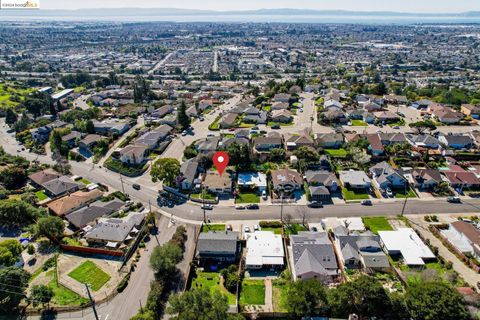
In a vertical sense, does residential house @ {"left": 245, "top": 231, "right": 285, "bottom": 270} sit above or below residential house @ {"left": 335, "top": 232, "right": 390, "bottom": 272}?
below

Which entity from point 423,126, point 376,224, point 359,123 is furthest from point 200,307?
point 423,126

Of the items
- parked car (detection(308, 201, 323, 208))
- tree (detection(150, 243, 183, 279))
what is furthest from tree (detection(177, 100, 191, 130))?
tree (detection(150, 243, 183, 279))

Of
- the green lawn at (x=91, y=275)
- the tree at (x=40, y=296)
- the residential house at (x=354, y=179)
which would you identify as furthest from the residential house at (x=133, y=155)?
the residential house at (x=354, y=179)

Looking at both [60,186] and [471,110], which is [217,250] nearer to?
[60,186]

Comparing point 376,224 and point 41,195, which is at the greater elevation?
point 376,224

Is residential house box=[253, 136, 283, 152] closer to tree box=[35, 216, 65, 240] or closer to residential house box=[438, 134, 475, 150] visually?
residential house box=[438, 134, 475, 150]

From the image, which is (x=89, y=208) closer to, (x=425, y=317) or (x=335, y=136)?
(x=425, y=317)

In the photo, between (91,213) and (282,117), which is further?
(282,117)
